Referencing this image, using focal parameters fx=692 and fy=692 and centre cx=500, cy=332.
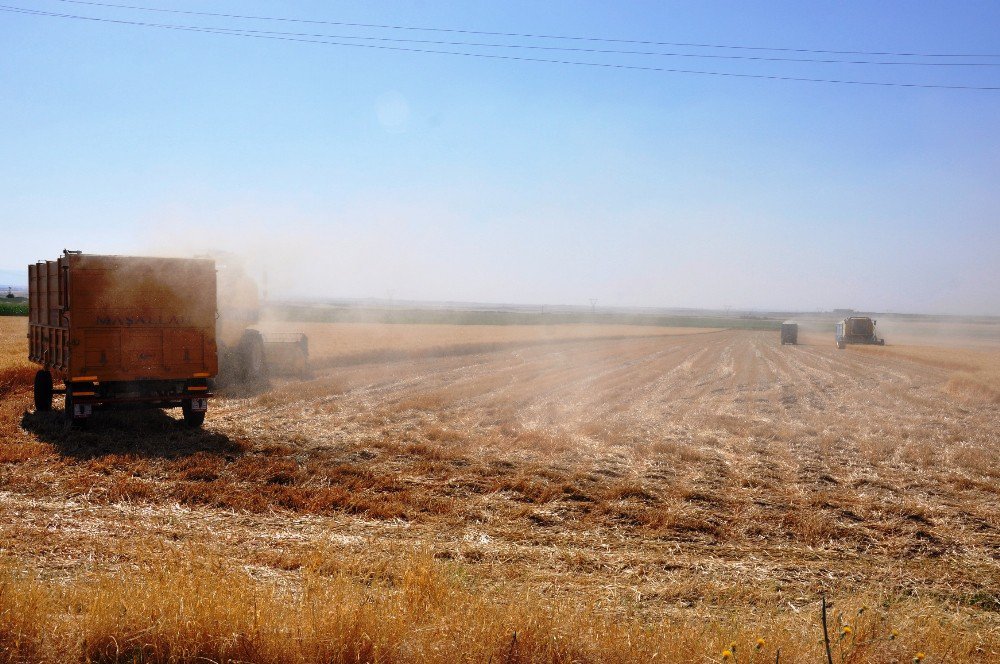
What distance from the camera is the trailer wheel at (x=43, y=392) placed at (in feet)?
54.1

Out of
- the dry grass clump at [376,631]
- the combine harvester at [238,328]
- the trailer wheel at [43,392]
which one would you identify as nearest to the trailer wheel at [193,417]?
the trailer wheel at [43,392]

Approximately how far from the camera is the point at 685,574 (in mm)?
6969

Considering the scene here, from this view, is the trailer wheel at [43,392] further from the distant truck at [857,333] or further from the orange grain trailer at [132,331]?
the distant truck at [857,333]

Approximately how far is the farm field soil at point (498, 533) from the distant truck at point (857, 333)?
135 ft

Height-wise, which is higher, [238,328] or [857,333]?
[238,328]

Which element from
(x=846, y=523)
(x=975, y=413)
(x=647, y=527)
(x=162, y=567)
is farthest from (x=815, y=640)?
(x=975, y=413)

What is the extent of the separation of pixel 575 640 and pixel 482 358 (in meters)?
33.3

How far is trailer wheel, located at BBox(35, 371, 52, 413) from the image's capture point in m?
16.5

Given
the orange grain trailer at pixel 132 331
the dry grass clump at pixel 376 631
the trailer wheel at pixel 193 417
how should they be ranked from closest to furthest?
the dry grass clump at pixel 376 631
the orange grain trailer at pixel 132 331
the trailer wheel at pixel 193 417

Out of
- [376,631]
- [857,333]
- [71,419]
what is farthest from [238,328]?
[857,333]

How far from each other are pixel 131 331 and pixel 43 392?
174 inches

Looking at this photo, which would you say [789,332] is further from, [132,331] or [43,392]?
[43,392]

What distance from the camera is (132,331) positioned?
14148 millimetres

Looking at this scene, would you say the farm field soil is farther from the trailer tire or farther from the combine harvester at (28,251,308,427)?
the combine harvester at (28,251,308,427)
